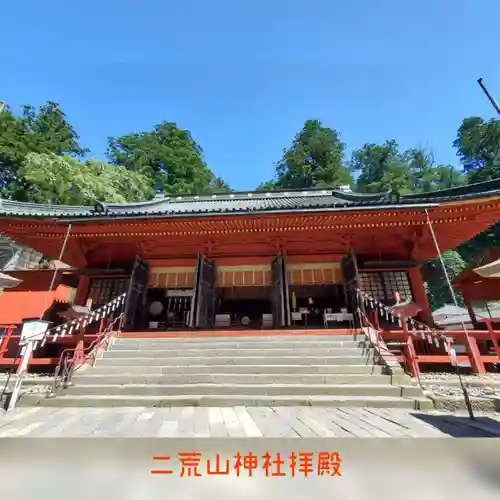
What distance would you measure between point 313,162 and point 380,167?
10853 millimetres

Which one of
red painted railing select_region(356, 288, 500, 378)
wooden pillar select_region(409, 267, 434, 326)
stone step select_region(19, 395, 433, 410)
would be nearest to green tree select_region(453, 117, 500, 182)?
wooden pillar select_region(409, 267, 434, 326)

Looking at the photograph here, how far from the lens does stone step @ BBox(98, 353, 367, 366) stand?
5.87 m

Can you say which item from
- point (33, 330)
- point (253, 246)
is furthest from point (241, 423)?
point (253, 246)

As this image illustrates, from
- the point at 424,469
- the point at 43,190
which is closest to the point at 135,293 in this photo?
the point at 424,469

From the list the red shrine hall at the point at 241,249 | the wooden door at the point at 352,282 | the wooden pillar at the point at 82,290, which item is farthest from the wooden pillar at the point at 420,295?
the wooden pillar at the point at 82,290

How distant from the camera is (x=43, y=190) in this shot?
1775 cm

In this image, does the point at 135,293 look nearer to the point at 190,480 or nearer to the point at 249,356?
the point at 249,356

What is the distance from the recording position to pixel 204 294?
28.7 ft

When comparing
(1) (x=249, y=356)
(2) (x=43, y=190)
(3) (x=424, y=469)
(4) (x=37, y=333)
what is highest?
(2) (x=43, y=190)

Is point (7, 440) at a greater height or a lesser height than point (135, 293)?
lesser

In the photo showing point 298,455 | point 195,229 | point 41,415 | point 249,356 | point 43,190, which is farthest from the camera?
point 43,190

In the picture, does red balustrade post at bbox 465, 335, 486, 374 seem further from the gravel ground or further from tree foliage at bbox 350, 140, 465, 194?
tree foliage at bbox 350, 140, 465, 194

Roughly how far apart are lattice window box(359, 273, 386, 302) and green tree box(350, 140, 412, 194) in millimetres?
29551

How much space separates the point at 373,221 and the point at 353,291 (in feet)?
7.35
